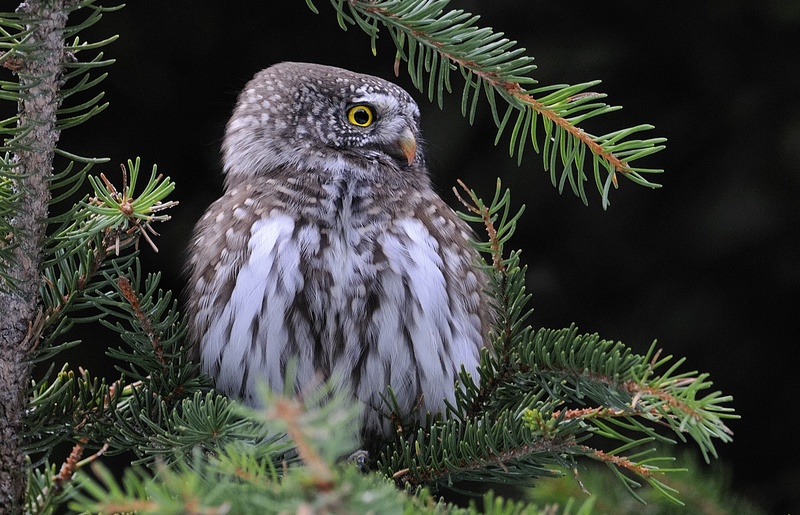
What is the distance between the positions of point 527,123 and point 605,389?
43 cm

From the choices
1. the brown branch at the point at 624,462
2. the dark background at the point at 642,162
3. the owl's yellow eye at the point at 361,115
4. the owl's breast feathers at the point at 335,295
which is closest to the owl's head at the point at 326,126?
the owl's yellow eye at the point at 361,115

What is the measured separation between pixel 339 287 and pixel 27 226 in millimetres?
746

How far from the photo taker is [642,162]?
123 inches

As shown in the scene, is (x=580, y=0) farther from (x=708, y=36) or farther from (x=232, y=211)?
(x=232, y=211)

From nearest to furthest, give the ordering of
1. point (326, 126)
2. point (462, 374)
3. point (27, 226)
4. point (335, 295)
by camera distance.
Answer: point (27, 226) < point (462, 374) < point (335, 295) < point (326, 126)

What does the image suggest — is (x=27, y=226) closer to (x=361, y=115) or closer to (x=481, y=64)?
(x=481, y=64)

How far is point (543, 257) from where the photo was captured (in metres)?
3.31

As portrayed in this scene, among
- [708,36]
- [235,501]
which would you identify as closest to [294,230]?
[235,501]

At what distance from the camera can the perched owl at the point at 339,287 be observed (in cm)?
192

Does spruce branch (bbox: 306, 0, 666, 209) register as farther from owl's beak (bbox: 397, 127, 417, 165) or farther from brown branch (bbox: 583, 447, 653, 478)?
owl's beak (bbox: 397, 127, 417, 165)

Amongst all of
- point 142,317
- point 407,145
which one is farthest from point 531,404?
point 407,145

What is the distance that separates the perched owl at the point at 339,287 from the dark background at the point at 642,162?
0.98 metres

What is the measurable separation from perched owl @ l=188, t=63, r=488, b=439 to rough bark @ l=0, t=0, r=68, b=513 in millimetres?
539

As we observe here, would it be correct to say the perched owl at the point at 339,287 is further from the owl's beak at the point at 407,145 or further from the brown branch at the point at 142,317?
the brown branch at the point at 142,317
